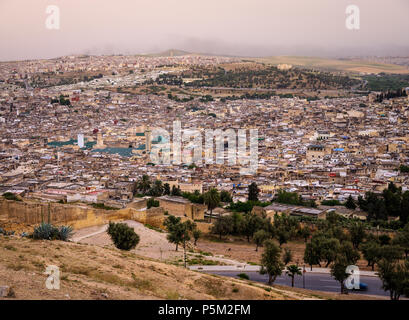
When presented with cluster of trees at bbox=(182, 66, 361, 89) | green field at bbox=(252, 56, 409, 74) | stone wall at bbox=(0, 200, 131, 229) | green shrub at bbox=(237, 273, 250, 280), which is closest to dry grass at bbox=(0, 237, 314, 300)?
green shrub at bbox=(237, 273, 250, 280)

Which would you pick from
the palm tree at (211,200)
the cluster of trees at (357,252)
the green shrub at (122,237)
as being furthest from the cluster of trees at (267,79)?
the green shrub at (122,237)

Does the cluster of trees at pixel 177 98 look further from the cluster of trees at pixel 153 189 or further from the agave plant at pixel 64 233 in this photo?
the agave plant at pixel 64 233

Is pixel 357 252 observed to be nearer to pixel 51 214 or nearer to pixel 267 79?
pixel 51 214

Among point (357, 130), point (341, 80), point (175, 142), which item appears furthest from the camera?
point (341, 80)

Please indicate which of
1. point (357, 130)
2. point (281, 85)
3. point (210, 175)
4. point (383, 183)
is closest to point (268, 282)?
point (383, 183)

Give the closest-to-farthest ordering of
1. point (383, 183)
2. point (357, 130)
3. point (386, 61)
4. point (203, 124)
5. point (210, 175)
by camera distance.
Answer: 1. point (383, 183)
2. point (210, 175)
3. point (357, 130)
4. point (203, 124)
5. point (386, 61)

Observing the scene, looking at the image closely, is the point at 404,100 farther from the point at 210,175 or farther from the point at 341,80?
the point at 210,175
